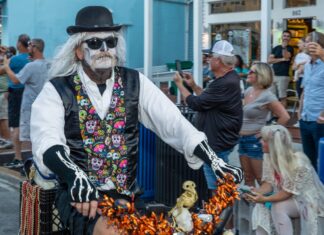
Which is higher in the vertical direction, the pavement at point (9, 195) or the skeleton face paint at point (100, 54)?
the skeleton face paint at point (100, 54)

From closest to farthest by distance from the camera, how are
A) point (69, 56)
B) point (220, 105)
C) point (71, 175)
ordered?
1. point (71, 175)
2. point (69, 56)
3. point (220, 105)

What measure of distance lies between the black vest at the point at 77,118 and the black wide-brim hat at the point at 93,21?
250 millimetres

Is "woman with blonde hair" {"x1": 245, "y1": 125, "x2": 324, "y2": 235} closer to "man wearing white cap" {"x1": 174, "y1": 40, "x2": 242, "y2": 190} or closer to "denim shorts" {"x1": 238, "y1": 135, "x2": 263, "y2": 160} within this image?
"man wearing white cap" {"x1": 174, "y1": 40, "x2": 242, "y2": 190}

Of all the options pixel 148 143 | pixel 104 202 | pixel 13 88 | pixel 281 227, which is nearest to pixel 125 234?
pixel 104 202

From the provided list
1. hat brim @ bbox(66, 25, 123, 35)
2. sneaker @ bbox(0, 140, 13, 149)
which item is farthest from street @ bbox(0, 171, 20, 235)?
hat brim @ bbox(66, 25, 123, 35)

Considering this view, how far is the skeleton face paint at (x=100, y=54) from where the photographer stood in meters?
3.13

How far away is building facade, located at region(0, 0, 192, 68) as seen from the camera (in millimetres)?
12398

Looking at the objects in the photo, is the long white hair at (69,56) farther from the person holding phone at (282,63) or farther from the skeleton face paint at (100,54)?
the person holding phone at (282,63)

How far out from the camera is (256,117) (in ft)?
20.1

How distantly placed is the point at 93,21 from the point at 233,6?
11.3 metres

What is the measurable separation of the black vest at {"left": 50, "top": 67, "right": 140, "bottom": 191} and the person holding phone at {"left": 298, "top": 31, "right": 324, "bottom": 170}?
9.76ft

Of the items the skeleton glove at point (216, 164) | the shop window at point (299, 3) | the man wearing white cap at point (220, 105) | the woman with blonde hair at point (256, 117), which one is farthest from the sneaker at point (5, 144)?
the skeleton glove at point (216, 164)

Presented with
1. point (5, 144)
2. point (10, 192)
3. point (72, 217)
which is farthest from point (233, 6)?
point (72, 217)

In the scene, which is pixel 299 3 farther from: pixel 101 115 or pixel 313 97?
pixel 101 115
